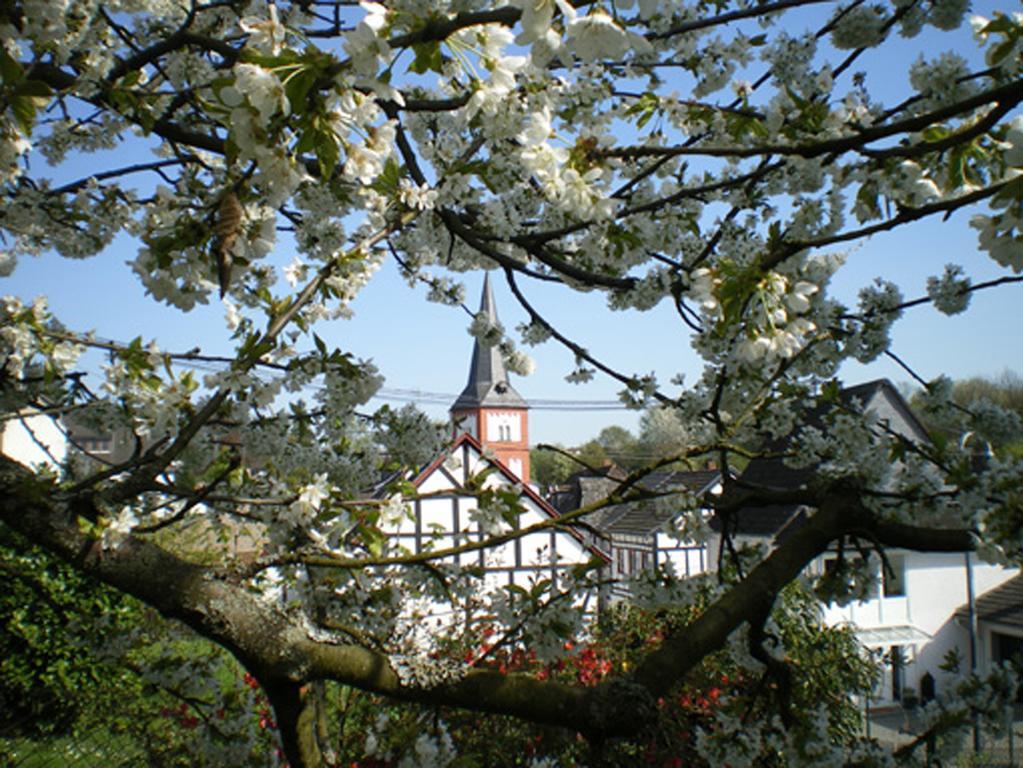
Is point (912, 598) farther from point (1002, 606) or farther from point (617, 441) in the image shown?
point (617, 441)

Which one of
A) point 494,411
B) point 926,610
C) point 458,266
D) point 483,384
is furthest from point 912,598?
point 494,411

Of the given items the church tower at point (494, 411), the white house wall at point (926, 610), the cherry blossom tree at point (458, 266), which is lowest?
Answer: the white house wall at point (926, 610)

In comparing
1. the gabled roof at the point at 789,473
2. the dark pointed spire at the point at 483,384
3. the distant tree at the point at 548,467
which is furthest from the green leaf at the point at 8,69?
the distant tree at the point at 548,467

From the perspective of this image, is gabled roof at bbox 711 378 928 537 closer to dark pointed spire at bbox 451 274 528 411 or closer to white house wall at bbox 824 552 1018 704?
white house wall at bbox 824 552 1018 704

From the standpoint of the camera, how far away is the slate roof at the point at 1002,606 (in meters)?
15.9

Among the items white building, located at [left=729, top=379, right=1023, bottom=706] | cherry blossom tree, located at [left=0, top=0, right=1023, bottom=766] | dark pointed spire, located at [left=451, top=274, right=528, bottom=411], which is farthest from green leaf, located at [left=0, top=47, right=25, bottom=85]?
dark pointed spire, located at [left=451, top=274, right=528, bottom=411]

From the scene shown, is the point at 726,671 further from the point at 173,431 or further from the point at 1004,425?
the point at 173,431

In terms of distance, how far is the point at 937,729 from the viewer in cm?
185

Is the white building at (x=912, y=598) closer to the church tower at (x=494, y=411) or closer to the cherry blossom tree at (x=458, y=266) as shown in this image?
the cherry blossom tree at (x=458, y=266)

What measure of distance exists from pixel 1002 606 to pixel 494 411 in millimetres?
30254

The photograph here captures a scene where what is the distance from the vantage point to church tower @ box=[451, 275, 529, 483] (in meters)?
37.5

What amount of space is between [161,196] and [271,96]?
0.89 metres

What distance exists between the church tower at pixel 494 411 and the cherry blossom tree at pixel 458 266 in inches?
1145

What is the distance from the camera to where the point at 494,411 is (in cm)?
4388
